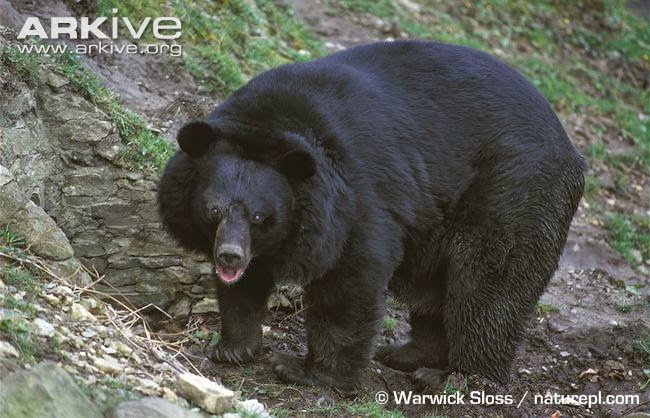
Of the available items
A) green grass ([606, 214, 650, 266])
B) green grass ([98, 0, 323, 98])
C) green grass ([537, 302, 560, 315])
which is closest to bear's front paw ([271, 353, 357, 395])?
green grass ([537, 302, 560, 315])

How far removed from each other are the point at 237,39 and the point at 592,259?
4.18 m

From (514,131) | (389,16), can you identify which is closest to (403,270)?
(514,131)

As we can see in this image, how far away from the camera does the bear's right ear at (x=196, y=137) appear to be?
213 inches

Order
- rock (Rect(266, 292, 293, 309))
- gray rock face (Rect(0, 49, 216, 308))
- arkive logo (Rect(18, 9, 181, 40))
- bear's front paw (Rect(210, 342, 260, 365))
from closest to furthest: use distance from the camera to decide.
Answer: bear's front paw (Rect(210, 342, 260, 365)) → gray rock face (Rect(0, 49, 216, 308)) → rock (Rect(266, 292, 293, 309)) → arkive logo (Rect(18, 9, 181, 40))

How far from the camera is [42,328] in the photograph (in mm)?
4781

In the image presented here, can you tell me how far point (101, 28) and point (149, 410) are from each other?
4.81 metres

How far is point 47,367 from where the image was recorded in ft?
14.3

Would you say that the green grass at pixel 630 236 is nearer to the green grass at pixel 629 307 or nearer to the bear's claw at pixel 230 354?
the green grass at pixel 629 307

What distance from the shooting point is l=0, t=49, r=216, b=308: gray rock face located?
675 cm

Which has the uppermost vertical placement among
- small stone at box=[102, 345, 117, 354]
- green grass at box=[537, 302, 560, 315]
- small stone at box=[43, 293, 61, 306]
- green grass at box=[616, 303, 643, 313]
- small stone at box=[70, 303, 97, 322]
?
small stone at box=[43, 293, 61, 306]

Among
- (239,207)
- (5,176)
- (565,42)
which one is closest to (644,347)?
(239,207)

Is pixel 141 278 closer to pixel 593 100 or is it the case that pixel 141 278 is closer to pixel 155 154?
pixel 155 154

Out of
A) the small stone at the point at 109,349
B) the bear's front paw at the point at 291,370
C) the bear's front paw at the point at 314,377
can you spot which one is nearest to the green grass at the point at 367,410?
the bear's front paw at the point at 314,377

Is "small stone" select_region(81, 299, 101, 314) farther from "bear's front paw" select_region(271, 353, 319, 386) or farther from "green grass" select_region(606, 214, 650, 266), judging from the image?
"green grass" select_region(606, 214, 650, 266)
